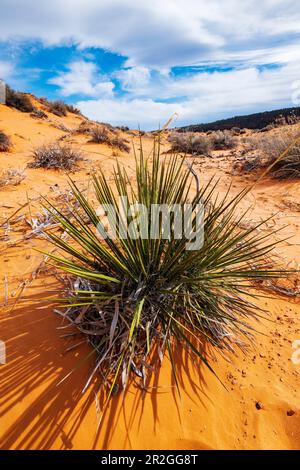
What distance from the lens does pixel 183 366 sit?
1.67m

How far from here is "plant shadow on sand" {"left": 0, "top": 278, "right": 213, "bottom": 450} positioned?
1.33 metres

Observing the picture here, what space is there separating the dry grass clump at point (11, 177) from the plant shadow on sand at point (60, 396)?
3431 millimetres

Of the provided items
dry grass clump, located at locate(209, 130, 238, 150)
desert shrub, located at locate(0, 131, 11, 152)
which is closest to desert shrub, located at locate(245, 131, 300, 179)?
dry grass clump, located at locate(209, 130, 238, 150)

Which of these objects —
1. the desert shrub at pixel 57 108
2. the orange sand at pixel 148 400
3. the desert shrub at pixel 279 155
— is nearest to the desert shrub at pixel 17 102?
the desert shrub at pixel 57 108

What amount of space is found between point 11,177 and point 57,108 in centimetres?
1515

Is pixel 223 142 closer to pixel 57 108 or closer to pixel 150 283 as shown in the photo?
pixel 57 108

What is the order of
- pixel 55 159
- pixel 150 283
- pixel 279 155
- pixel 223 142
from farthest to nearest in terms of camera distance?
pixel 223 142
pixel 279 155
pixel 55 159
pixel 150 283

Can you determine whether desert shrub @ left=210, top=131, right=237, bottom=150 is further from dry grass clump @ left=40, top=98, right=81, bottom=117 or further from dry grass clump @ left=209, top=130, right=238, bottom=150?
dry grass clump @ left=40, top=98, right=81, bottom=117

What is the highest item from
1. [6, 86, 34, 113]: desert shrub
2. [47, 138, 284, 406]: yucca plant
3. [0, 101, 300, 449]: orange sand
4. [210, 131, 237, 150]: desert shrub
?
[6, 86, 34, 113]: desert shrub

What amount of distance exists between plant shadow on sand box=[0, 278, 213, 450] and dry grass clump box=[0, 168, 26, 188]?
343 centimetres

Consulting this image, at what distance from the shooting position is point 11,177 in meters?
4.86

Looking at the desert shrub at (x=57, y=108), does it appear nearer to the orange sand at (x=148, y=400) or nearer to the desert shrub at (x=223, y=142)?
the desert shrub at (x=223, y=142)

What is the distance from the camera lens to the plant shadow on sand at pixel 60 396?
1329 millimetres

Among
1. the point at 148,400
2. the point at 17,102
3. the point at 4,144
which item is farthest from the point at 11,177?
the point at 17,102
